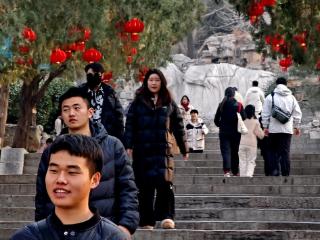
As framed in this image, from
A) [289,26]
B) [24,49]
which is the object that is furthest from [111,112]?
[24,49]

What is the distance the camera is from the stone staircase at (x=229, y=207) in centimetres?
1119

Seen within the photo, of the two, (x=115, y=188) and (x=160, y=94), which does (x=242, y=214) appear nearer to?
(x=160, y=94)

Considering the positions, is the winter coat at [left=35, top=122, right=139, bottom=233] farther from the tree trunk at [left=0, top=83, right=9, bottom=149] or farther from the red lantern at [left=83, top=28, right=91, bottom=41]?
the tree trunk at [left=0, top=83, right=9, bottom=149]

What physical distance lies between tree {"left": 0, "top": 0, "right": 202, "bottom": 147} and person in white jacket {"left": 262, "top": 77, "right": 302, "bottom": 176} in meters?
2.17

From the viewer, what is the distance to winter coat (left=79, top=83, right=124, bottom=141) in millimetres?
9727

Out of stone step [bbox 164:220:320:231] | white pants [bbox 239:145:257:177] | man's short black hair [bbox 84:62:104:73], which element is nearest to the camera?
man's short black hair [bbox 84:62:104:73]

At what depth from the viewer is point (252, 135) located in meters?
16.8

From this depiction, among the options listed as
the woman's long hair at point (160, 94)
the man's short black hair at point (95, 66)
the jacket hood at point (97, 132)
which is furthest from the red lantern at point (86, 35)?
the jacket hood at point (97, 132)

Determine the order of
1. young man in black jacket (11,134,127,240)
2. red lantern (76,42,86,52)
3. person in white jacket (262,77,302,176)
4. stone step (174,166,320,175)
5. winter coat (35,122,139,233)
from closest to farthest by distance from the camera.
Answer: young man in black jacket (11,134,127,240) → winter coat (35,122,139,233) → person in white jacket (262,77,302,176) → stone step (174,166,320,175) → red lantern (76,42,86,52)

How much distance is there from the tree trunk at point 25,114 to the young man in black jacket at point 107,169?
16.7 meters

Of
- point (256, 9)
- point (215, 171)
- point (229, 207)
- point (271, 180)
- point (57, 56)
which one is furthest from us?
point (57, 56)

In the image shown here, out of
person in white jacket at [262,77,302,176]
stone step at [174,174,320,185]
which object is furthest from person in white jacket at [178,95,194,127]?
stone step at [174,174,320,185]

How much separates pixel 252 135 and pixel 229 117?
0.48 m

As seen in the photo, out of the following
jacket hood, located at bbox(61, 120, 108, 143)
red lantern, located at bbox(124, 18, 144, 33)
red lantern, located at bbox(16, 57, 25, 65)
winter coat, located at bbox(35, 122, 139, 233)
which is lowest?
winter coat, located at bbox(35, 122, 139, 233)
